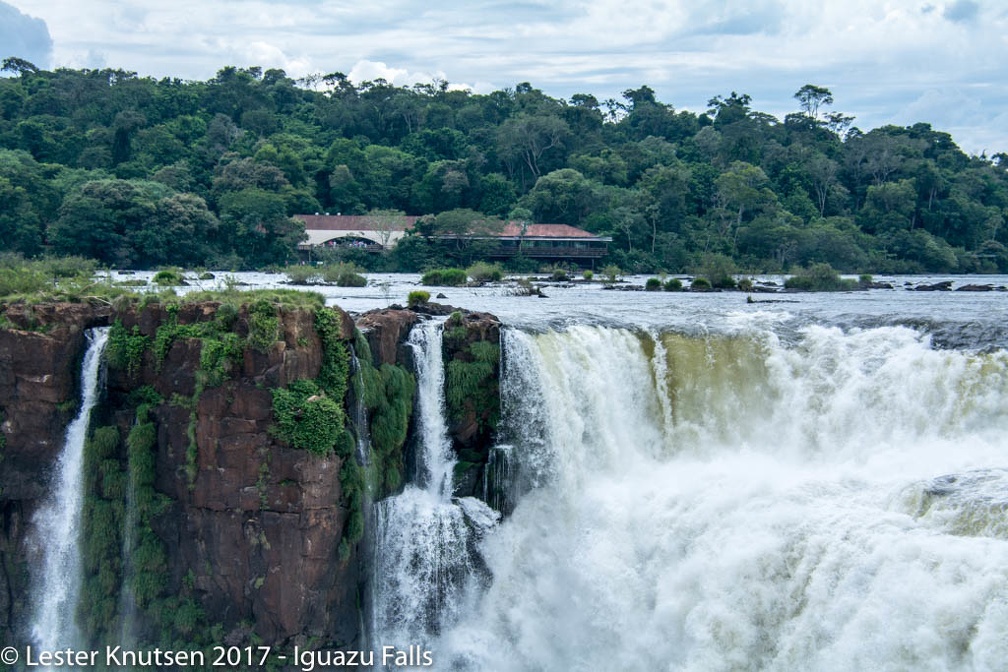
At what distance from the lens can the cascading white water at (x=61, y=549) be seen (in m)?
15.8

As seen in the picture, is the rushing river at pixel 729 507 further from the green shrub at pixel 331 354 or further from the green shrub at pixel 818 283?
the green shrub at pixel 818 283

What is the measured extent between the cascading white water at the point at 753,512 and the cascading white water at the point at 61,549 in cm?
597

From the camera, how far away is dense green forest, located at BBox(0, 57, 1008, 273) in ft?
163

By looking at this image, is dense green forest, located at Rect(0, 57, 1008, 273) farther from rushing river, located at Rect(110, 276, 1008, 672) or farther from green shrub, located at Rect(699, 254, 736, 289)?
rushing river, located at Rect(110, 276, 1008, 672)

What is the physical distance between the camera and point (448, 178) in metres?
63.6

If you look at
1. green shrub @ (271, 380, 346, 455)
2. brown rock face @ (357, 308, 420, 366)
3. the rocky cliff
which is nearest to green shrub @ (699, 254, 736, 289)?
brown rock face @ (357, 308, 420, 366)

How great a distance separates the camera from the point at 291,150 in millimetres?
64312

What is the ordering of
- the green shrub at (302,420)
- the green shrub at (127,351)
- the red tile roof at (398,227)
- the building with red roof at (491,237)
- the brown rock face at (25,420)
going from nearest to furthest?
the green shrub at (302,420), the brown rock face at (25,420), the green shrub at (127,351), the building with red roof at (491,237), the red tile roof at (398,227)

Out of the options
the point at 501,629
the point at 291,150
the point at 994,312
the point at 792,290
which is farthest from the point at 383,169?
the point at 501,629

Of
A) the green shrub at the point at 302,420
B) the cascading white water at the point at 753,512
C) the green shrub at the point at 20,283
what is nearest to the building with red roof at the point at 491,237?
the cascading white water at the point at 753,512

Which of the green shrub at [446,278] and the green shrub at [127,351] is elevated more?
the green shrub at [446,278]

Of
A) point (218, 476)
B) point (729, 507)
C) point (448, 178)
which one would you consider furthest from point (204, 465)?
point (448, 178)

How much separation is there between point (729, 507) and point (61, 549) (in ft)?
35.3

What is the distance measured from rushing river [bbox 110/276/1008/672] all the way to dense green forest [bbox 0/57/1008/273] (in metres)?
28.9
